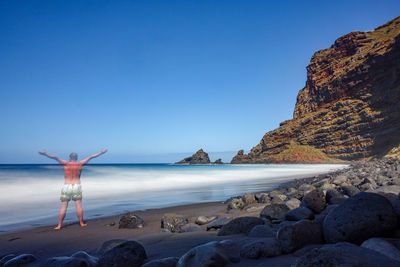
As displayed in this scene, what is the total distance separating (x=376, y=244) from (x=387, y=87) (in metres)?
53.0

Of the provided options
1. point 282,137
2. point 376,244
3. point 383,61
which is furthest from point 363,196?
point 282,137

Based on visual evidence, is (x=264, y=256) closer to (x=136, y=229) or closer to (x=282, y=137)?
(x=136, y=229)

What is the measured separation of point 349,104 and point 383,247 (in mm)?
57043

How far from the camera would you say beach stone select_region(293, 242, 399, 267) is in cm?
123

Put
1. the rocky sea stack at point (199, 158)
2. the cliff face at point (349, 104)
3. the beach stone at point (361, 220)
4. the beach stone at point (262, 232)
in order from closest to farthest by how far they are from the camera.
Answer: the beach stone at point (361, 220) < the beach stone at point (262, 232) < the cliff face at point (349, 104) < the rocky sea stack at point (199, 158)

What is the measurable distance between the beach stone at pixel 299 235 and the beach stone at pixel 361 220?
0.08 metres

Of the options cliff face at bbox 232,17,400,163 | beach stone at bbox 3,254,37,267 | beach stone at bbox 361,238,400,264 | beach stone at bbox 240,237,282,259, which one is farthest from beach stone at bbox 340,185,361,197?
cliff face at bbox 232,17,400,163

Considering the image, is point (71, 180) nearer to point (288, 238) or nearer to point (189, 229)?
point (189, 229)

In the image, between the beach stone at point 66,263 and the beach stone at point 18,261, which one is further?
the beach stone at point 18,261

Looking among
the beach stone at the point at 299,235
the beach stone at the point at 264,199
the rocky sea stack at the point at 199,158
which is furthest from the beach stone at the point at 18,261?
the rocky sea stack at the point at 199,158

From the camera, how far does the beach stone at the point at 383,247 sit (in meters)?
1.57

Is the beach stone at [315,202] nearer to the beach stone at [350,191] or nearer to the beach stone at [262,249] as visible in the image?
the beach stone at [350,191]

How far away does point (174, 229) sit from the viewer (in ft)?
13.7

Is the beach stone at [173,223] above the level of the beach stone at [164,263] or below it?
below
